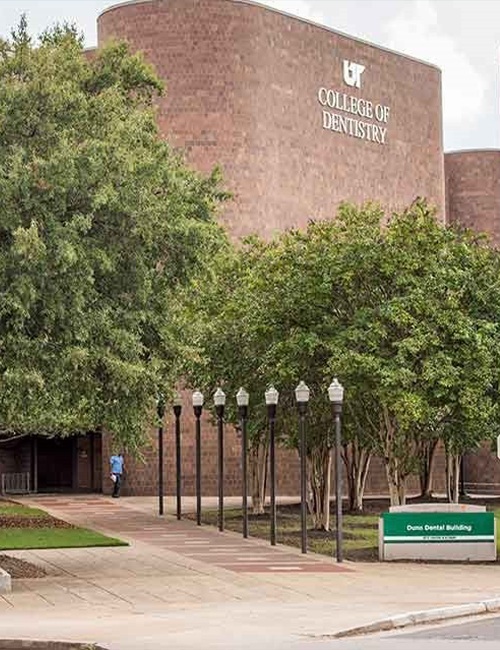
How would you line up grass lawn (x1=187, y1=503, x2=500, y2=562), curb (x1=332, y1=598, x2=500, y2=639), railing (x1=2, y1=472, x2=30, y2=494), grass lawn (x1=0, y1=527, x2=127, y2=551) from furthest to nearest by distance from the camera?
railing (x1=2, y1=472, x2=30, y2=494), grass lawn (x1=0, y1=527, x2=127, y2=551), grass lawn (x1=187, y1=503, x2=500, y2=562), curb (x1=332, y1=598, x2=500, y2=639)

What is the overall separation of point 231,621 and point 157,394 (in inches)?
304

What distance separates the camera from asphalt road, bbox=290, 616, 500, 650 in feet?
51.1

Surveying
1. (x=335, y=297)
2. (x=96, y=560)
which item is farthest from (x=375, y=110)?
(x=96, y=560)

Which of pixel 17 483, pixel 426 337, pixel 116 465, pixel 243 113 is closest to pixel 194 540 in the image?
pixel 426 337

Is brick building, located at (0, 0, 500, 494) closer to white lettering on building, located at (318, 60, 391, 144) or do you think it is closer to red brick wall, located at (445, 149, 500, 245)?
white lettering on building, located at (318, 60, 391, 144)

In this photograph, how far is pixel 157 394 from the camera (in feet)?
83.6

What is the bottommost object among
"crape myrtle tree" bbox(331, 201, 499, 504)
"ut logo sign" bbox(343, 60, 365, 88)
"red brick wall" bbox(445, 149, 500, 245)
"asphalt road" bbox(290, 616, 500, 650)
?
"asphalt road" bbox(290, 616, 500, 650)

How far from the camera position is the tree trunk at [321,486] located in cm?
3750

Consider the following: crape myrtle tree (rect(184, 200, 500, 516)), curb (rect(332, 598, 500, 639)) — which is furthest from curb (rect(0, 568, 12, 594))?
crape myrtle tree (rect(184, 200, 500, 516))

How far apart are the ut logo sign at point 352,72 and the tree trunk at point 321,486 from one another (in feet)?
96.6

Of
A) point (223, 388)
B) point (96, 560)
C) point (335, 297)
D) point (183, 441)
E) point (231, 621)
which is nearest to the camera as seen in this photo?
point (231, 621)

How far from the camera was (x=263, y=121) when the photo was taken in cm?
5884

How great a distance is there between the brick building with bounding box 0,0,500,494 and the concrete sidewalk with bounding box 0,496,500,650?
83.9ft

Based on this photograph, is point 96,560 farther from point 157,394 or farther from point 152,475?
point 152,475
